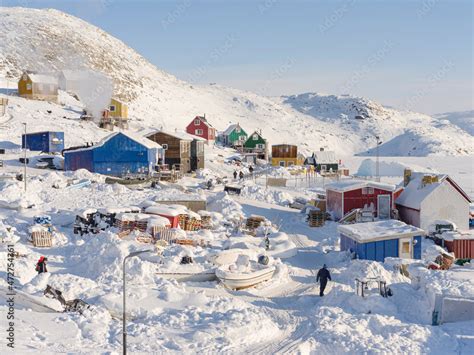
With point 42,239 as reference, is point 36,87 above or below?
above

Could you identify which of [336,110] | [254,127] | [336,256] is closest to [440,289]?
[336,256]

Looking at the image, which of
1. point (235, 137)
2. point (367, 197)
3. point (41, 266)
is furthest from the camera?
point (235, 137)

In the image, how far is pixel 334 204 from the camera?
35312 millimetres

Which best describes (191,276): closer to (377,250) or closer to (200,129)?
(377,250)

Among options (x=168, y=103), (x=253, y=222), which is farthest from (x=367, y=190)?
(x=168, y=103)

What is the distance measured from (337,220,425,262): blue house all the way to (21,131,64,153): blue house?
113 ft

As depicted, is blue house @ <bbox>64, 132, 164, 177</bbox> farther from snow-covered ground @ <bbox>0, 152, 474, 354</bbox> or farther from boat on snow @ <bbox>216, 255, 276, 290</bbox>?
boat on snow @ <bbox>216, 255, 276, 290</bbox>

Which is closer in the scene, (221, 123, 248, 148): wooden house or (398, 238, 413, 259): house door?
(398, 238, 413, 259): house door

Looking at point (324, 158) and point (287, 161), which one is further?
point (287, 161)

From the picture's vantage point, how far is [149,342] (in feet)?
47.5

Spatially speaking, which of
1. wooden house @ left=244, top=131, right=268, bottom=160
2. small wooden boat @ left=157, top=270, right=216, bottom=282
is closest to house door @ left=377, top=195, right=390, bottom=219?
small wooden boat @ left=157, top=270, right=216, bottom=282

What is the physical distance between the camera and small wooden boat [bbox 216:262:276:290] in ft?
65.6

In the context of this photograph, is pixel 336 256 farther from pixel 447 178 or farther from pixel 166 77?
pixel 166 77

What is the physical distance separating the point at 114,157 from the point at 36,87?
31193mm
